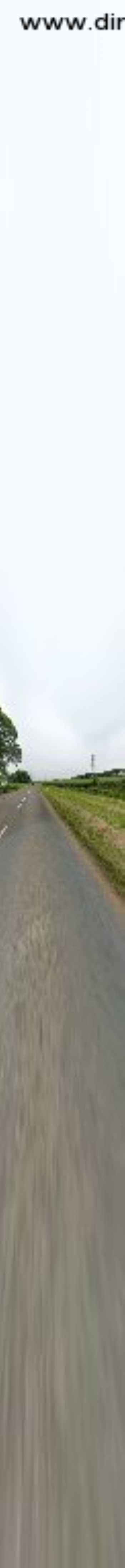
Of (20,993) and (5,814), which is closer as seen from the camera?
(20,993)

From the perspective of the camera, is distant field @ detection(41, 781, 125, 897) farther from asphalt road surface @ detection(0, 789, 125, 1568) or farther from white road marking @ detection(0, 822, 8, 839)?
asphalt road surface @ detection(0, 789, 125, 1568)

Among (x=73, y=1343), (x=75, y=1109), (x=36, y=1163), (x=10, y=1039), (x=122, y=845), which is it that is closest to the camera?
(x=73, y=1343)

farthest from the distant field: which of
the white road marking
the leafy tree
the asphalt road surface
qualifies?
the leafy tree

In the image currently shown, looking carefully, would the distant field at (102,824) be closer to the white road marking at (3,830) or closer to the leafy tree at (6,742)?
the white road marking at (3,830)

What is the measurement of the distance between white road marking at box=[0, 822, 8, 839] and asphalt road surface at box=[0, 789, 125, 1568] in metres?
13.0

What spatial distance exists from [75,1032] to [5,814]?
22.2 metres

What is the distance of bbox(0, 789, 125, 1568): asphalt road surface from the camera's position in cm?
236

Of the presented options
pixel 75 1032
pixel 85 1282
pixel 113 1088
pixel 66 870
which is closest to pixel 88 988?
pixel 75 1032

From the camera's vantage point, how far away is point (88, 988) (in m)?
7.16

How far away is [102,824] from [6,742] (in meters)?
77.4

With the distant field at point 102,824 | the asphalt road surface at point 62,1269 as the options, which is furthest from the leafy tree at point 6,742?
the asphalt road surface at point 62,1269

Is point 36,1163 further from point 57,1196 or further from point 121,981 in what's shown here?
point 121,981

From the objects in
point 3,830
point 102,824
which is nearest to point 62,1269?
point 102,824

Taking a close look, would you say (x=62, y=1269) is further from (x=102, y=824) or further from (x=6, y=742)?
(x=6, y=742)
